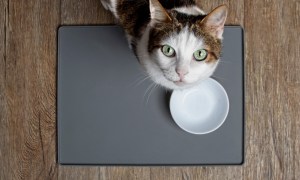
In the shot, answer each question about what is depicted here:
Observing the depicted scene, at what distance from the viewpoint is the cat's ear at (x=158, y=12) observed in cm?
71

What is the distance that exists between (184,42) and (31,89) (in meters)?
0.61

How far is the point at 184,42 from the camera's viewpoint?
0.71m

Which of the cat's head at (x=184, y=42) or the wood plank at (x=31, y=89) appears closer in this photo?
the cat's head at (x=184, y=42)

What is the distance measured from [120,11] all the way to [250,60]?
44 centimetres

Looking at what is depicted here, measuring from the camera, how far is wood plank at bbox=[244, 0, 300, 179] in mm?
1081

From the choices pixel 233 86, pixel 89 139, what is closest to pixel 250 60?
pixel 233 86

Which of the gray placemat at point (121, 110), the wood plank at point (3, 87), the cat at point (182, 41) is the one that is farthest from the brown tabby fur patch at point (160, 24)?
the wood plank at point (3, 87)

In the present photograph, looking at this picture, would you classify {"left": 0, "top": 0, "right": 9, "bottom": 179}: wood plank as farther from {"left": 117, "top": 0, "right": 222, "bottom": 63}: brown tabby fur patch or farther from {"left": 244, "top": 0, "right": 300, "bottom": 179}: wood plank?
{"left": 244, "top": 0, "right": 300, "bottom": 179}: wood plank

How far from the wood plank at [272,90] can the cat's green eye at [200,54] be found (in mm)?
392

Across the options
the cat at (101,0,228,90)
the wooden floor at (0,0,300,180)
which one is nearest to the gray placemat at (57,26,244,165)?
the wooden floor at (0,0,300,180)

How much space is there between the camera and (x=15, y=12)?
113cm

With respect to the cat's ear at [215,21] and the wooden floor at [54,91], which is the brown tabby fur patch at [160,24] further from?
the wooden floor at [54,91]

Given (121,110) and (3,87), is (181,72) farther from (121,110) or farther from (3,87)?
(3,87)

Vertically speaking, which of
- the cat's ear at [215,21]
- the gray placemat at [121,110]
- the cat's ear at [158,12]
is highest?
the cat's ear at [158,12]
